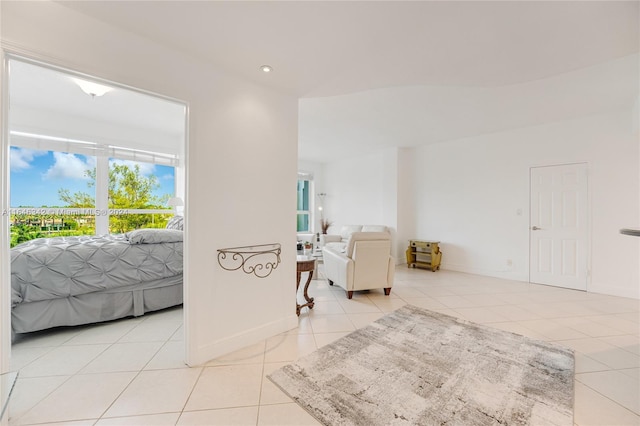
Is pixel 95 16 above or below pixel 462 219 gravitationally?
above

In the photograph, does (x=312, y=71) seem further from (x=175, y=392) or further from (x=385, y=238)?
(x=175, y=392)

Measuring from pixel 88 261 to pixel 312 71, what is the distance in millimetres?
2811

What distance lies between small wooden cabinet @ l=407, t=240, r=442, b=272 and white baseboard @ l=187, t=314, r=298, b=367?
3.60 meters

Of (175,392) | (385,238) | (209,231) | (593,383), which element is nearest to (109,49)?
(209,231)

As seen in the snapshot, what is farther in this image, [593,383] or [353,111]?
[353,111]

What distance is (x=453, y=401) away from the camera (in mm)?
1607

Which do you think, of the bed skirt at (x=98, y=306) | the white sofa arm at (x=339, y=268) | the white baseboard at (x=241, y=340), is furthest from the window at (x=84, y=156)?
the white sofa arm at (x=339, y=268)

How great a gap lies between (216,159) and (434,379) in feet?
7.65

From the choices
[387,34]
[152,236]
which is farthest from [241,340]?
[387,34]

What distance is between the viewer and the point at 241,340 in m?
2.26

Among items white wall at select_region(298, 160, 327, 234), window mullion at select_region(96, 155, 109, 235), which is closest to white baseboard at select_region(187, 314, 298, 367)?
window mullion at select_region(96, 155, 109, 235)

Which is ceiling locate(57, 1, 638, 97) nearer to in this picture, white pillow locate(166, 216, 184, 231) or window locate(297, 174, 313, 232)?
white pillow locate(166, 216, 184, 231)

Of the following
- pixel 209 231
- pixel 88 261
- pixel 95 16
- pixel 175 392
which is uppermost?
pixel 95 16

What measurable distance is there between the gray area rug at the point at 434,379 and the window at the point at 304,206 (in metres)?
5.45
